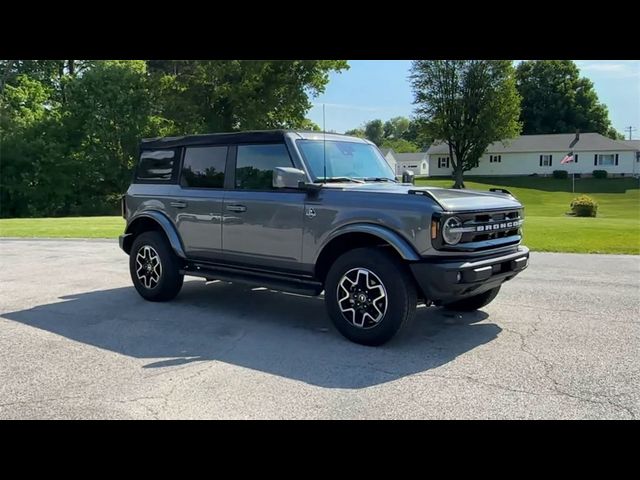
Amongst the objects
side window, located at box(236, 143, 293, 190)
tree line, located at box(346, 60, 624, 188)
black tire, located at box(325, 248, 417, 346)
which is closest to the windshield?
side window, located at box(236, 143, 293, 190)

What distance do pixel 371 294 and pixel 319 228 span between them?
904 millimetres

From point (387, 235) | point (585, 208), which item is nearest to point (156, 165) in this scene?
point (387, 235)

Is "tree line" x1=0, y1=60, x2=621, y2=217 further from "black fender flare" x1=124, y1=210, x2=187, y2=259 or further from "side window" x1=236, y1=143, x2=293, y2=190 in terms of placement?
"side window" x1=236, y1=143, x2=293, y2=190

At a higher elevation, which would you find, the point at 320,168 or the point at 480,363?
the point at 320,168

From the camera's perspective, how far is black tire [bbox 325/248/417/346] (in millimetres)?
5062

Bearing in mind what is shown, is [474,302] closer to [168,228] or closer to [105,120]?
[168,228]

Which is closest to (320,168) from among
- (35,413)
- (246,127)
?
(35,413)

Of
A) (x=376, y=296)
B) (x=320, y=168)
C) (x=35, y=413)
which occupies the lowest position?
(x=35, y=413)

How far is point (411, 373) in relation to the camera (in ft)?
14.9

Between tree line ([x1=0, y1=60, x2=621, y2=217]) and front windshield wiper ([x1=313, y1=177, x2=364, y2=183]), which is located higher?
tree line ([x1=0, y1=60, x2=621, y2=217])

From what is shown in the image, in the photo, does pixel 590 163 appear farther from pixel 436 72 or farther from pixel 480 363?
pixel 480 363

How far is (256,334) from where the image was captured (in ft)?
18.9

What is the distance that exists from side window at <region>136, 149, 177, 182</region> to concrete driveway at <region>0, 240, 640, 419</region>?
1.67 metres
